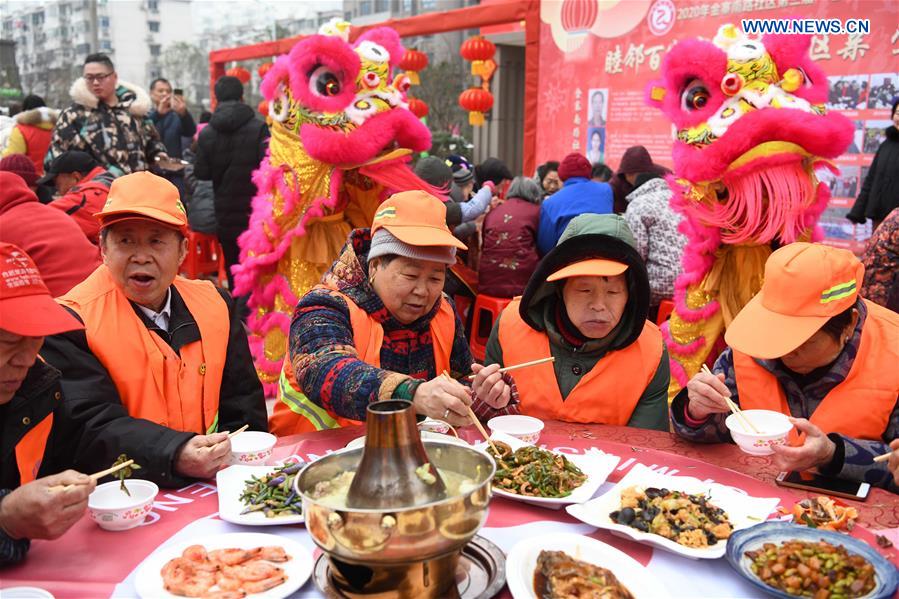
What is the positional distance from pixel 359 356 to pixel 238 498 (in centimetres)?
75

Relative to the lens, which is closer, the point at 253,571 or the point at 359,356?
the point at 253,571

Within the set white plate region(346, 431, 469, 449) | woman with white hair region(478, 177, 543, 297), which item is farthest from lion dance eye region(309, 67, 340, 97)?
white plate region(346, 431, 469, 449)

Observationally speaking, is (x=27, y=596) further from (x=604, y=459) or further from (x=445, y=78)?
(x=445, y=78)

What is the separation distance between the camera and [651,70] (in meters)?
6.52

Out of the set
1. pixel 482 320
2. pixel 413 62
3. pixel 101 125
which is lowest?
pixel 482 320

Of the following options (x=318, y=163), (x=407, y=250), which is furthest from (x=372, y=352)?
(x=318, y=163)

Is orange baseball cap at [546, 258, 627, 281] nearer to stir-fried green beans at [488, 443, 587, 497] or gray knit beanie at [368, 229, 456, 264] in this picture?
gray knit beanie at [368, 229, 456, 264]

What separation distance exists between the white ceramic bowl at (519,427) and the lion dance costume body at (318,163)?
2.31 m

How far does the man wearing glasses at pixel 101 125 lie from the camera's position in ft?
17.0

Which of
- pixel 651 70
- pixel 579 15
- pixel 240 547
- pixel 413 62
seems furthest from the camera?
pixel 413 62

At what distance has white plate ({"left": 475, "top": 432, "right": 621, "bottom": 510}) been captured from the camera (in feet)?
5.24

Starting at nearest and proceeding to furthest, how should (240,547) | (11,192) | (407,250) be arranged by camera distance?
(240,547)
(407,250)
(11,192)

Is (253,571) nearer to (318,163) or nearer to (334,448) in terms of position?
(334,448)

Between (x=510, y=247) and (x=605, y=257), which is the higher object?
(x=605, y=257)
